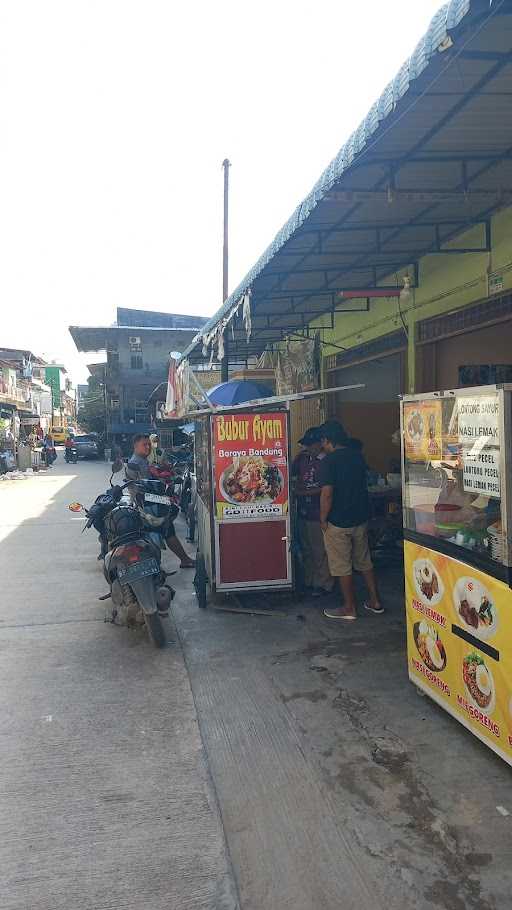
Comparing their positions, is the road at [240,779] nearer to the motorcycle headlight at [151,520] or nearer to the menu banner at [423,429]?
the motorcycle headlight at [151,520]

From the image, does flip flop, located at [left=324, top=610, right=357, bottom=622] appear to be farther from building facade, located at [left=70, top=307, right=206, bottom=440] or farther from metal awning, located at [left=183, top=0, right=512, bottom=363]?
building facade, located at [left=70, top=307, right=206, bottom=440]

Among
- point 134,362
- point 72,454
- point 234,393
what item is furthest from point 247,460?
point 134,362

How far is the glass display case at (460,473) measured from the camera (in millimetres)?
3148

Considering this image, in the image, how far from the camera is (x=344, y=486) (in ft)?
18.3

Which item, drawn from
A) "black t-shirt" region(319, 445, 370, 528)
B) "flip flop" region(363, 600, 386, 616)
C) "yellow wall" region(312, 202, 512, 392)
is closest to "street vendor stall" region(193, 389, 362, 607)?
"black t-shirt" region(319, 445, 370, 528)

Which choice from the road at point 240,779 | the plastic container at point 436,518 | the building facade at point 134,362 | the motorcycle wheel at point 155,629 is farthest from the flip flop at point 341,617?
the building facade at point 134,362

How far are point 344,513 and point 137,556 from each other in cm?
187

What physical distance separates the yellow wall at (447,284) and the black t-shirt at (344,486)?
87.4 inches

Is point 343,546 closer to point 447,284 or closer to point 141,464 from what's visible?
point 141,464

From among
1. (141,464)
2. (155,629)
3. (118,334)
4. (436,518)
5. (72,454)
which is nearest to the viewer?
(436,518)

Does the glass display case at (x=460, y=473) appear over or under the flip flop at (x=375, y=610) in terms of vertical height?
over

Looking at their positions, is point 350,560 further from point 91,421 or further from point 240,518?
point 91,421

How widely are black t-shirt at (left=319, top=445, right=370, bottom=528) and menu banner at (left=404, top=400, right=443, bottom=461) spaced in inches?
57.2

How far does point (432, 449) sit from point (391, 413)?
6757mm
